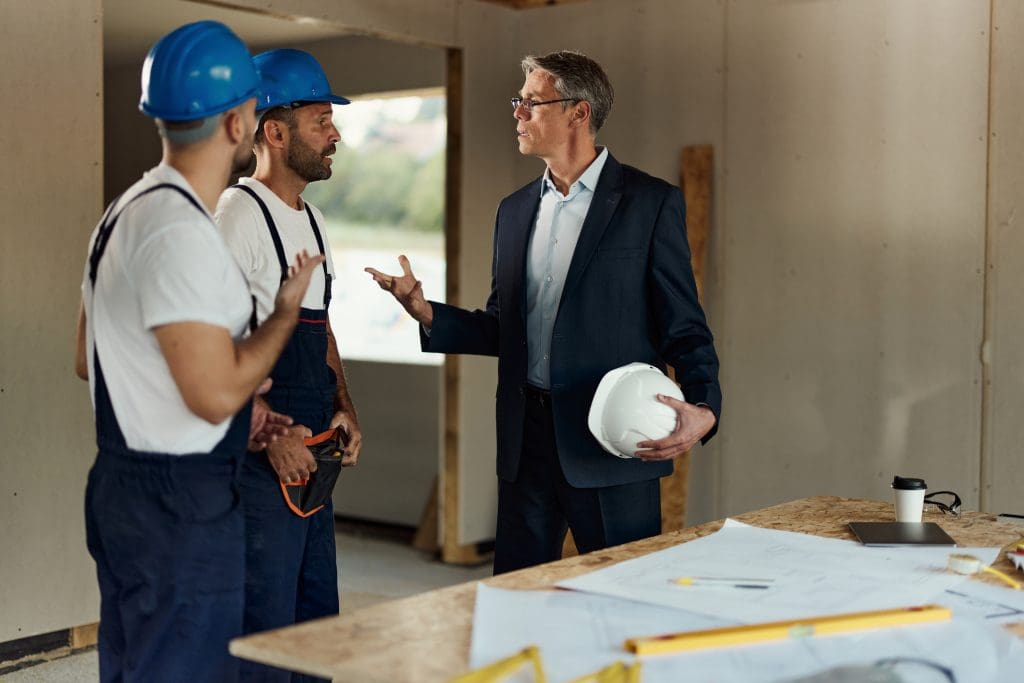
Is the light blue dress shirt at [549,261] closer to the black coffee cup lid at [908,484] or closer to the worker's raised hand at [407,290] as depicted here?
the worker's raised hand at [407,290]

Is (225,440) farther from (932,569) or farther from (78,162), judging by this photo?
(78,162)

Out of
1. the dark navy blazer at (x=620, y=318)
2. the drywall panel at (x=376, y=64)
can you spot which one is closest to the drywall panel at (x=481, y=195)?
the drywall panel at (x=376, y=64)

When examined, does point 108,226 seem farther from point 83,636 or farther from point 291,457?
point 83,636

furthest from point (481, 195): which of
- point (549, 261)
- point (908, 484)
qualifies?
point (908, 484)

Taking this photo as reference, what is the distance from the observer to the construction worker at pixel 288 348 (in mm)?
2777

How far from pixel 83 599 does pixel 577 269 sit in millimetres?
2659

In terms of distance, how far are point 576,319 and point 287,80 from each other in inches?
37.2

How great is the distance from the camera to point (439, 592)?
197 cm

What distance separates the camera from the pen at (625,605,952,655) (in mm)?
1663

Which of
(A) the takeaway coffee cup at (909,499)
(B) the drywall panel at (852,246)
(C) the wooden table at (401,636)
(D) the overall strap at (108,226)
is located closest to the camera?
(C) the wooden table at (401,636)

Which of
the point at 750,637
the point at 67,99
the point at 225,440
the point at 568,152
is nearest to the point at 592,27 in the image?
the point at 67,99

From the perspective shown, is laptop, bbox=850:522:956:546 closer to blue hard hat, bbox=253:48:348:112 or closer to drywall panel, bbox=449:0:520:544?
blue hard hat, bbox=253:48:348:112

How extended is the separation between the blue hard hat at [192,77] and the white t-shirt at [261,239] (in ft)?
1.90

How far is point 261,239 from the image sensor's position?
9.25 ft
